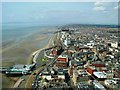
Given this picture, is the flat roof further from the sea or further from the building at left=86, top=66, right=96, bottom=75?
the sea

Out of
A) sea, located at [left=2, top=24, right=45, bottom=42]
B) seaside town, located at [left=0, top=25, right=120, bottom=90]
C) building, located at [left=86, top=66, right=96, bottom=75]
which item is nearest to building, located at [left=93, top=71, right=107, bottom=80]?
seaside town, located at [left=0, top=25, right=120, bottom=90]

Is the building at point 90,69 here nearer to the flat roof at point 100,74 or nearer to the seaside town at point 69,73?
the seaside town at point 69,73

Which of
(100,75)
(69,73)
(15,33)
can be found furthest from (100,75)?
(15,33)

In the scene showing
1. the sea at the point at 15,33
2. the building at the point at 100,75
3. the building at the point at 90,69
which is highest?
the sea at the point at 15,33

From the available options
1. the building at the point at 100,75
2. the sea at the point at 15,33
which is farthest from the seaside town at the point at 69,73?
the sea at the point at 15,33

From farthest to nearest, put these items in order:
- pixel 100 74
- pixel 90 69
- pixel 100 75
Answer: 1. pixel 90 69
2. pixel 100 74
3. pixel 100 75

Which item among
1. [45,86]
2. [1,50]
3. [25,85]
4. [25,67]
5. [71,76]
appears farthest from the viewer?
[1,50]

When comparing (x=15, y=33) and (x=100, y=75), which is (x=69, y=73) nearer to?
(x=100, y=75)

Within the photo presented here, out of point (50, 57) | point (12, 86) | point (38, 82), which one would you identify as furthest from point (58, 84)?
point (50, 57)

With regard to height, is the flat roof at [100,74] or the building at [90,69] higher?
the building at [90,69]

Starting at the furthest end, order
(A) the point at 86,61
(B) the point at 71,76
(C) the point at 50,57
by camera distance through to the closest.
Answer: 1. (C) the point at 50,57
2. (A) the point at 86,61
3. (B) the point at 71,76

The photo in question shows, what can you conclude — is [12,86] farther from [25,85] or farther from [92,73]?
[92,73]
